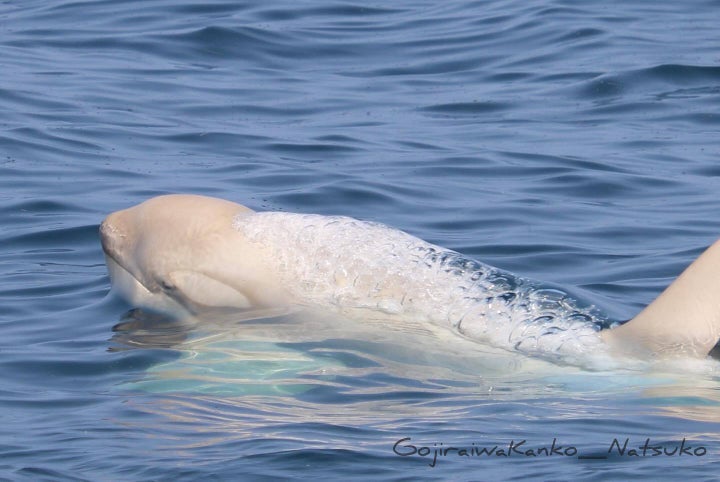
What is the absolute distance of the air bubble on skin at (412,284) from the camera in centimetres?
802

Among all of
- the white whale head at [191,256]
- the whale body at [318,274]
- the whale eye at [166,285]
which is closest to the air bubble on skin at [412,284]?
the whale body at [318,274]

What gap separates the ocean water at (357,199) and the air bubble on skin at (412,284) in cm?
17

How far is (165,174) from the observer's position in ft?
42.6

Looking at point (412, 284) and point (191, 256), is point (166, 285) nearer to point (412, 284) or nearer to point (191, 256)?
point (191, 256)

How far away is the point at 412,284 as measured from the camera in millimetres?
8242

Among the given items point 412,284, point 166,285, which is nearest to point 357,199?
point 166,285

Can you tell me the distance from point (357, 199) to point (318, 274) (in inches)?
151

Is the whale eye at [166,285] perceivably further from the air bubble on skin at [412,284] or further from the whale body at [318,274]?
the air bubble on skin at [412,284]

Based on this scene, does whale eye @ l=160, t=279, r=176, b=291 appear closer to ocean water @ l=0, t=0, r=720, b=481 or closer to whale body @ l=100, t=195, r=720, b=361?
whale body @ l=100, t=195, r=720, b=361

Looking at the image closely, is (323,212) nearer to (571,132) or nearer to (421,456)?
(571,132)

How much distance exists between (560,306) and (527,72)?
9509 mm

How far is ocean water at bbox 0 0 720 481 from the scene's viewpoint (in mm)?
6473

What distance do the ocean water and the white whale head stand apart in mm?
207

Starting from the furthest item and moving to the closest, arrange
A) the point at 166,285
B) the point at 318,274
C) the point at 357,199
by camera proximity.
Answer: the point at 357,199
the point at 166,285
the point at 318,274
